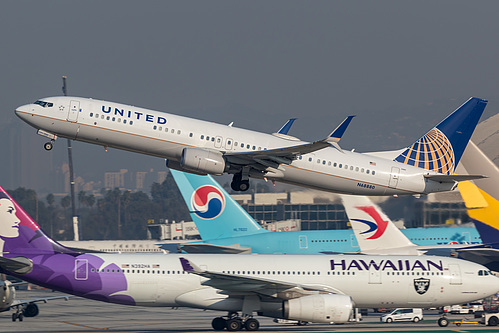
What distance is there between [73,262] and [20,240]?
3.81 meters

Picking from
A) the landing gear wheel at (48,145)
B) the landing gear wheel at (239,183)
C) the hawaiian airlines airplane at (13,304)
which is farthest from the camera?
the hawaiian airlines airplane at (13,304)

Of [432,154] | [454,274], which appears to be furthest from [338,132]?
[454,274]

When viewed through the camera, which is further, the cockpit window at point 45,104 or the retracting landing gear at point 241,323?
the retracting landing gear at point 241,323

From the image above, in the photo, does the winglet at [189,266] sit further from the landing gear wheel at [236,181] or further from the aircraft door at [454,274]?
the aircraft door at [454,274]

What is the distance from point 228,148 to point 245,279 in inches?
312

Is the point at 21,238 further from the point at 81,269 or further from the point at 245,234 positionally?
the point at 245,234

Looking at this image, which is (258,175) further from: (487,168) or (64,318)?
(64,318)

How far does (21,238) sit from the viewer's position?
46.8 metres

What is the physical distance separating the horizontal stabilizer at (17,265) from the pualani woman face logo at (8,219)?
2.09 meters

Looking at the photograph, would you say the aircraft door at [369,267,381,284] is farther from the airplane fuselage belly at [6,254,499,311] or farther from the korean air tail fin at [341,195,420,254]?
the korean air tail fin at [341,195,420,254]

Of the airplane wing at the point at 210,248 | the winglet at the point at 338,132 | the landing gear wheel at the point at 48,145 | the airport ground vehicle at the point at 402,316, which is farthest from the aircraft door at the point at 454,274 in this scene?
the airplane wing at the point at 210,248

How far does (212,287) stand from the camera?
151 ft

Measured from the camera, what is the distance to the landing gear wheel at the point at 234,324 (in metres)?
46.3

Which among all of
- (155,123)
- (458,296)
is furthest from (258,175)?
(458,296)
